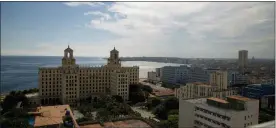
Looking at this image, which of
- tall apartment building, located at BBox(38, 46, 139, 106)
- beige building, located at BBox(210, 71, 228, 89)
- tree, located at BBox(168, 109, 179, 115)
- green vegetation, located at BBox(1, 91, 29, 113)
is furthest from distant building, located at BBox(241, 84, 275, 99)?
green vegetation, located at BBox(1, 91, 29, 113)

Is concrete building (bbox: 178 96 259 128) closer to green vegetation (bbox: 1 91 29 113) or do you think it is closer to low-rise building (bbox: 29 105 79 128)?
low-rise building (bbox: 29 105 79 128)

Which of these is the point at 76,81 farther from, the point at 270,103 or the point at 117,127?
the point at 270,103

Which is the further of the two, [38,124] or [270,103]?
[270,103]

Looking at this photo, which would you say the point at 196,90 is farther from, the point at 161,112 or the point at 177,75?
the point at 177,75

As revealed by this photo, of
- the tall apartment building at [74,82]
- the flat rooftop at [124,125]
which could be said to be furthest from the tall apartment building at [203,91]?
the flat rooftop at [124,125]

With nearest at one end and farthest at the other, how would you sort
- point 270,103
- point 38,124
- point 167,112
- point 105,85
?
point 38,124 → point 167,112 → point 270,103 → point 105,85

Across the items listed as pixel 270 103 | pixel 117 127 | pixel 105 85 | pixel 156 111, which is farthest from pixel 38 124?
pixel 270 103
